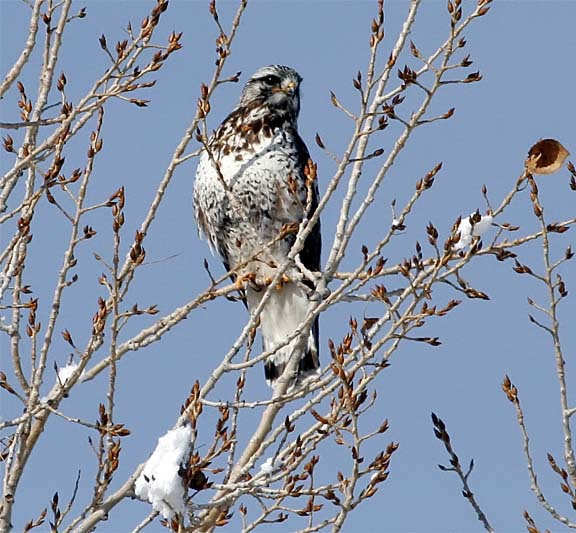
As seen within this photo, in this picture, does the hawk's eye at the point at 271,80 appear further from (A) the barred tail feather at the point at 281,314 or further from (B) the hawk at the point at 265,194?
(A) the barred tail feather at the point at 281,314

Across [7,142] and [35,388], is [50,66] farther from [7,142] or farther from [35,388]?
[35,388]

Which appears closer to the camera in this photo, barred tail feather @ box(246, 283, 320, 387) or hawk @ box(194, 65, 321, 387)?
hawk @ box(194, 65, 321, 387)

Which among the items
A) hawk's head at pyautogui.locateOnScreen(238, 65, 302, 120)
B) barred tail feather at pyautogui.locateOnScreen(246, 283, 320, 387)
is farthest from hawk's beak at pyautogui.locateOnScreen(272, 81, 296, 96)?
barred tail feather at pyautogui.locateOnScreen(246, 283, 320, 387)

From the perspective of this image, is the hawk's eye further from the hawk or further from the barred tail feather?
the barred tail feather

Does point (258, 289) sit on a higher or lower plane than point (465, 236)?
higher

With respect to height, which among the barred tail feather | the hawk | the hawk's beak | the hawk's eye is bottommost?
the barred tail feather

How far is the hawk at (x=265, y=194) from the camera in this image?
6699 mm

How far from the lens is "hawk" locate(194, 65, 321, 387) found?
6.70m

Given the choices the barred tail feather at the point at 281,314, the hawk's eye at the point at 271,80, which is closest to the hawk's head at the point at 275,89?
the hawk's eye at the point at 271,80

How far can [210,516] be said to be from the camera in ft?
13.1

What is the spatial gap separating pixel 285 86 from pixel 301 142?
441mm

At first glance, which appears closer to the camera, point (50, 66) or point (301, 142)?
point (50, 66)

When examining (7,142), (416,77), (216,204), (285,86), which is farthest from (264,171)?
(416,77)

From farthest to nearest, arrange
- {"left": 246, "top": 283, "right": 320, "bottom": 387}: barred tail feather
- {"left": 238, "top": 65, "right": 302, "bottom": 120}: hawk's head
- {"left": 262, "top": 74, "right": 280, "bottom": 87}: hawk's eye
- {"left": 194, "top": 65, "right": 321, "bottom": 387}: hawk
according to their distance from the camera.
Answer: {"left": 262, "top": 74, "right": 280, "bottom": 87}: hawk's eye < {"left": 238, "top": 65, "right": 302, "bottom": 120}: hawk's head < {"left": 246, "top": 283, "right": 320, "bottom": 387}: barred tail feather < {"left": 194, "top": 65, "right": 321, "bottom": 387}: hawk
